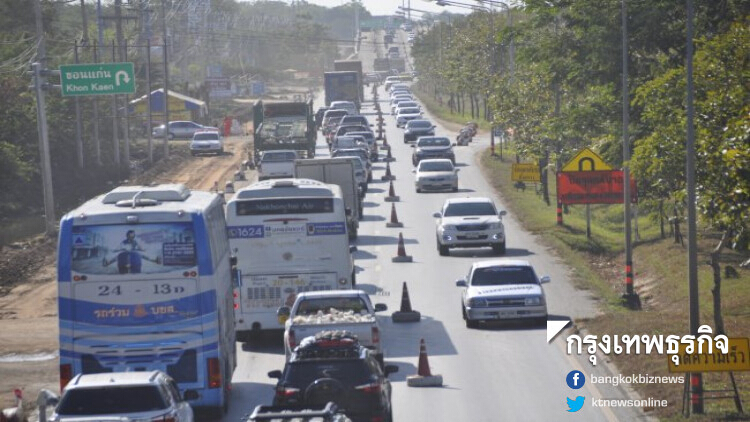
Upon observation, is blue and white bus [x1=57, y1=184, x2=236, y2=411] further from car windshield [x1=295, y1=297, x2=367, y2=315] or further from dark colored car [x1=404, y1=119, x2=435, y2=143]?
dark colored car [x1=404, y1=119, x2=435, y2=143]

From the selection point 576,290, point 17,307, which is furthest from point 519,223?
point 17,307

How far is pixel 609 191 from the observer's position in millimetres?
38719

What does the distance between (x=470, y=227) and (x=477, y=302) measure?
11704 millimetres

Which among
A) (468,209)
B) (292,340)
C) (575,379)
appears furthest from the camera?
(468,209)

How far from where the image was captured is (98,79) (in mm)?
51094

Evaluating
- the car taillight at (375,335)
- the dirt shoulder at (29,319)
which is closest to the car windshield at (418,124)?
the dirt shoulder at (29,319)

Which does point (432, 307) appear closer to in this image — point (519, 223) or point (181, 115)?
point (519, 223)

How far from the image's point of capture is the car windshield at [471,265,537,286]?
29.5 metres

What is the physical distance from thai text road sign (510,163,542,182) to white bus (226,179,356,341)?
27.2 m

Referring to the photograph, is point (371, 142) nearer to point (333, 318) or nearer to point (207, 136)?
point (207, 136)

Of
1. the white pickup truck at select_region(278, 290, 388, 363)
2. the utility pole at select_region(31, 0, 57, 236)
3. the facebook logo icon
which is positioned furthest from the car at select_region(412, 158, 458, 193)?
the facebook logo icon

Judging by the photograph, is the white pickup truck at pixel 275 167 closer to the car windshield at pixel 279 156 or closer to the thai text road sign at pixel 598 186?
the car windshield at pixel 279 156

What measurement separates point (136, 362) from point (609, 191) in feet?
74.2

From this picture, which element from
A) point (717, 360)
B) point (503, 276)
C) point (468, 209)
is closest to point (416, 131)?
point (468, 209)
